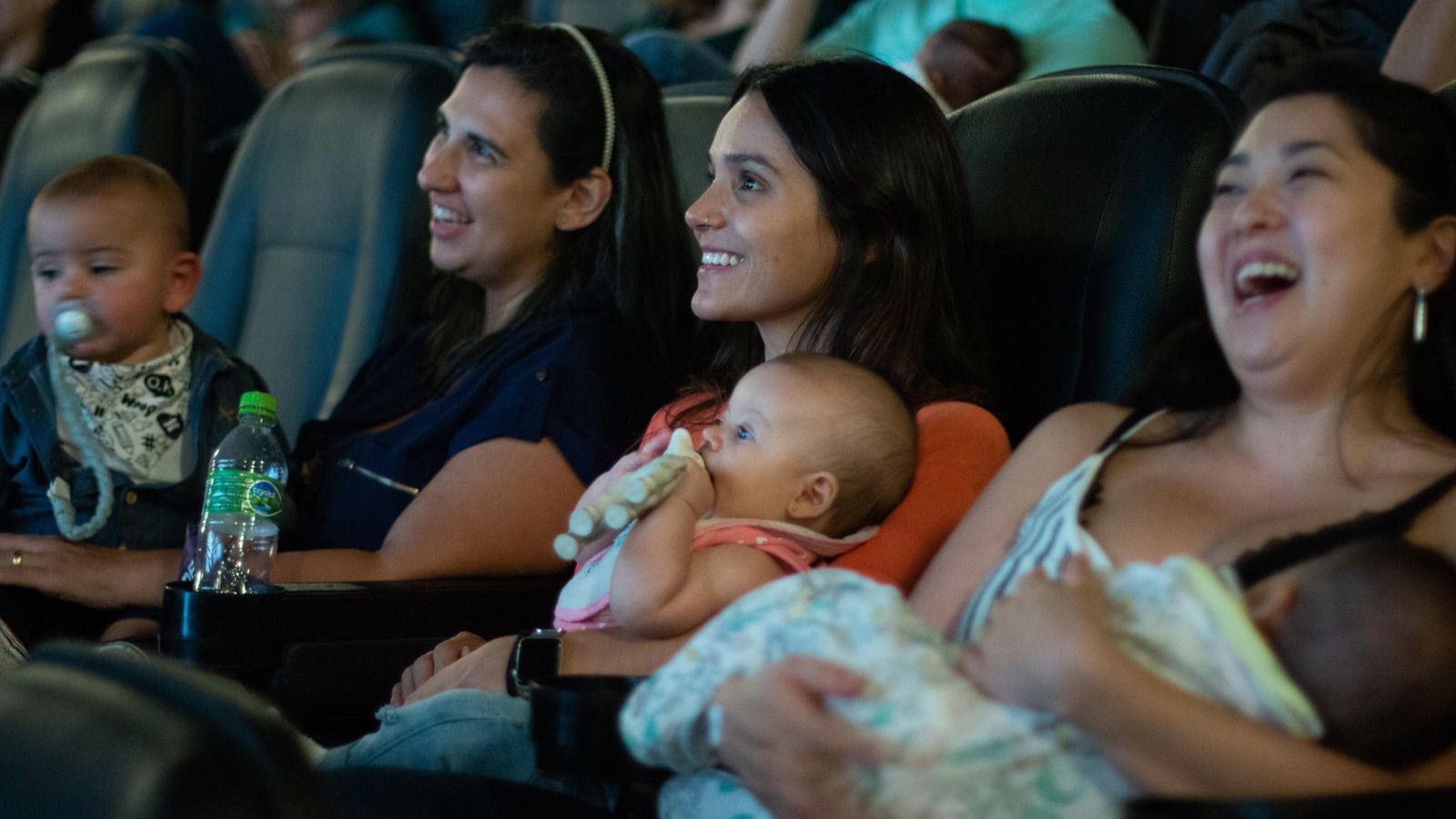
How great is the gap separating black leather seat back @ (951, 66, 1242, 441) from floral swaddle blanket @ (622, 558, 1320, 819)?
585 mm

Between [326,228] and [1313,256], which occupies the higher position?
[1313,256]

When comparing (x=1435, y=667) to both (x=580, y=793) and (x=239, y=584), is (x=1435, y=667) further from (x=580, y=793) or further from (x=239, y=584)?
(x=239, y=584)

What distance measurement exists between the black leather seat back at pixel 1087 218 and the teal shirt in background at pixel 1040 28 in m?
0.89

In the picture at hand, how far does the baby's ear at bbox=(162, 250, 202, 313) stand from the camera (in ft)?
7.98

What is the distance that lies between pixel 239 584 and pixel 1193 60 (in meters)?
2.12

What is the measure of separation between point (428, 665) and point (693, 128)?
1.04 metres

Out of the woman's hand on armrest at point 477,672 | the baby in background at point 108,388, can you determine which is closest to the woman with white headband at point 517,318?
the baby in background at point 108,388

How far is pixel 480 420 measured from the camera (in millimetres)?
2148

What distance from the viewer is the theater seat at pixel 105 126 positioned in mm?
3258

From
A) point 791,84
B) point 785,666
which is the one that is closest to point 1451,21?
point 791,84

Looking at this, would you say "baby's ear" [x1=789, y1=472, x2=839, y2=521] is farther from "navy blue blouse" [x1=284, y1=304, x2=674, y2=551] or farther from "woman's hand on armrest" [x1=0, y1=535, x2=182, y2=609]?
"woman's hand on armrest" [x1=0, y1=535, x2=182, y2=609]

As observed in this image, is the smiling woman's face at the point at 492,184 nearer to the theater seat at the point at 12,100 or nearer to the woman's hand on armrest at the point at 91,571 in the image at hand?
the woman's hand on armrest at the point at 91,571

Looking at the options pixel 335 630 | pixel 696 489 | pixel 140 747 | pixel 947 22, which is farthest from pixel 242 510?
pixel 947 22

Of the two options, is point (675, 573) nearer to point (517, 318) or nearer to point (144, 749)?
point (144, 749)
